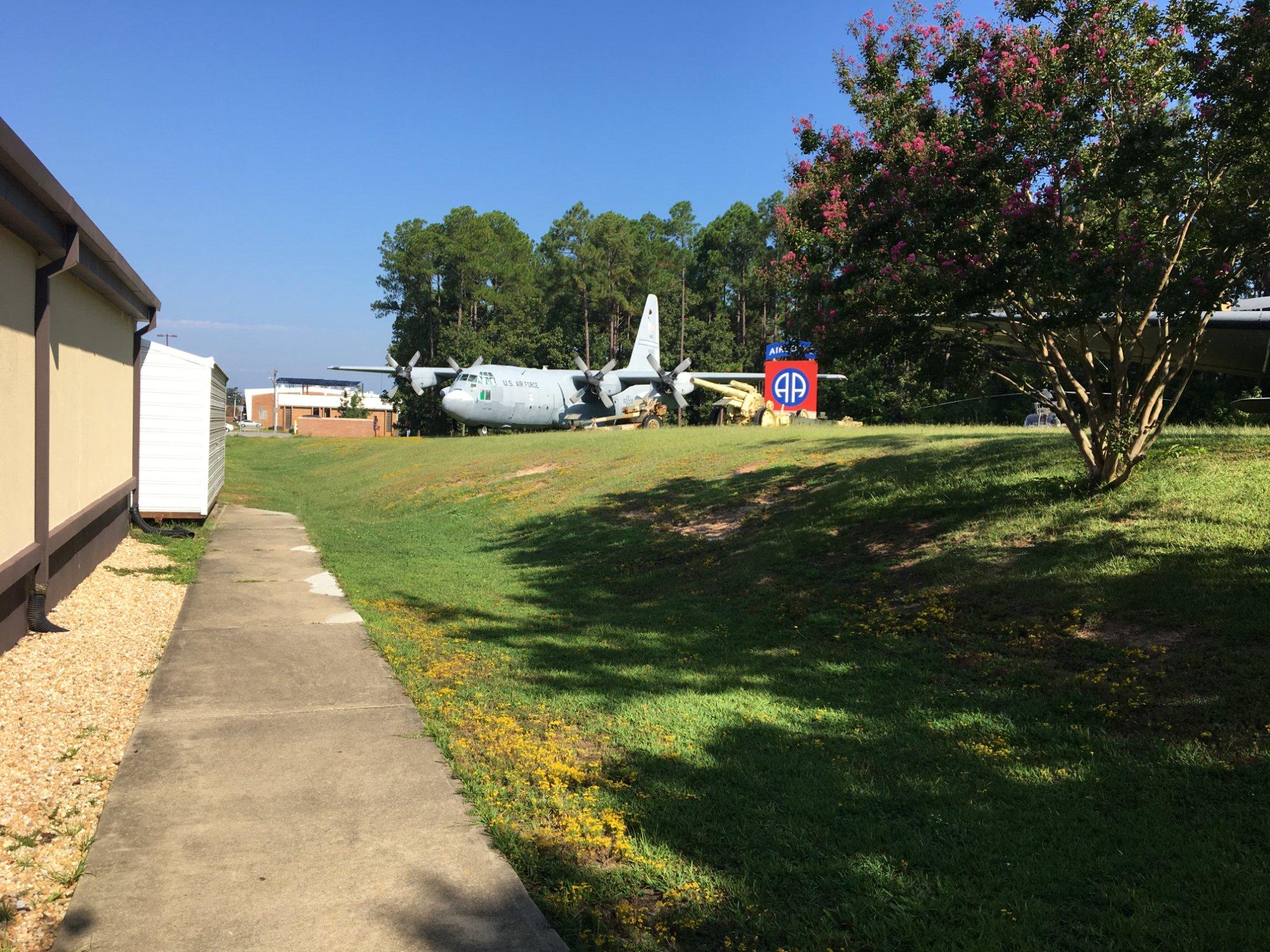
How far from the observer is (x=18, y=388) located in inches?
300

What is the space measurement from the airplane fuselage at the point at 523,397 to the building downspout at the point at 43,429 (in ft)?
109

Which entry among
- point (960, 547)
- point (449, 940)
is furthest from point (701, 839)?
point (960, 547)

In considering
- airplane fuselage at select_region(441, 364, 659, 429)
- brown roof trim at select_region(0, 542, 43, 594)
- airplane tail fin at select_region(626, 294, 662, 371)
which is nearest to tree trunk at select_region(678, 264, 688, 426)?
airplane tail fin at select_region(626, 294, 662, 371)

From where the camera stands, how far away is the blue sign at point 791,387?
2952cm

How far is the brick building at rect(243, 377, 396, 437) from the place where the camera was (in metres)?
98.8

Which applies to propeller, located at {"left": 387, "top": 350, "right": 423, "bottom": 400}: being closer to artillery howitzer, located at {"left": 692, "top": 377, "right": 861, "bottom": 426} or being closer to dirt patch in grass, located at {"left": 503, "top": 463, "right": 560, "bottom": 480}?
artillery howitzer, located at {"left": 692, "top": 377, "right": 861, "bottom": 426}

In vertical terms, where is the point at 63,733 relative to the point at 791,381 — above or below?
below

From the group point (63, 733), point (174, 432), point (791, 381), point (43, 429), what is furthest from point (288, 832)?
point (791, 381)

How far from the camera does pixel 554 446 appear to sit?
30547mm

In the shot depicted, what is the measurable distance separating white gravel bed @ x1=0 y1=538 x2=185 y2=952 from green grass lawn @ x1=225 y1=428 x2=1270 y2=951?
79.0 inches

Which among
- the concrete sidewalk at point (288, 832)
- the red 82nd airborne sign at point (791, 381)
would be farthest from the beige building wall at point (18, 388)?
the red 82nd airborne sign at point (791, 381)

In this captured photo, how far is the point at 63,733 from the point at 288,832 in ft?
7.81

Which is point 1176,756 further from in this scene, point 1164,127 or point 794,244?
point 794,244

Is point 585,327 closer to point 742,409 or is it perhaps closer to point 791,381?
point 742,409
